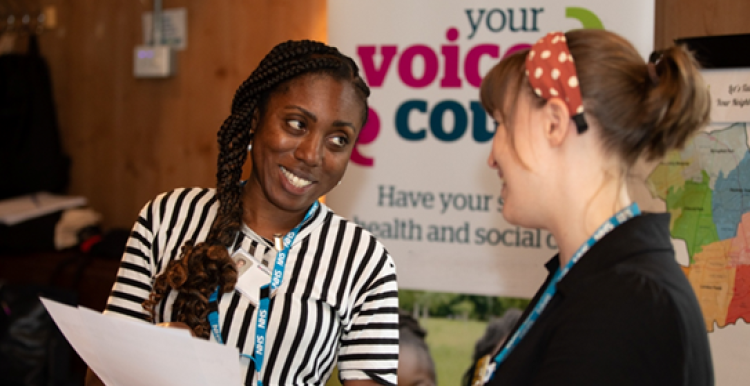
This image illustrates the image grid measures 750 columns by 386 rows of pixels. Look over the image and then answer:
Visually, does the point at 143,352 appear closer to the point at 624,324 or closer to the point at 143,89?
the point at 624,324

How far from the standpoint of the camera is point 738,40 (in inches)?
77.8

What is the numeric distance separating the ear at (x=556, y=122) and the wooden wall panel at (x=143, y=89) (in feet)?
6.90

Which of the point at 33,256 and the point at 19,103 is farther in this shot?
the point at 19,103

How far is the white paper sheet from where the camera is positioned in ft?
3.35

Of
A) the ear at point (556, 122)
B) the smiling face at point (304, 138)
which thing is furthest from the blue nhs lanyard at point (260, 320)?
the ear at point (556, 122)

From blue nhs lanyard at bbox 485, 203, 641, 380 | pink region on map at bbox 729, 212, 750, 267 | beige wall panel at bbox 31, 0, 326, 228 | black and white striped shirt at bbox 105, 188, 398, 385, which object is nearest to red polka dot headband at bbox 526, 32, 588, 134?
blue nhs lanyard at bbox 485, 203, 641, 380

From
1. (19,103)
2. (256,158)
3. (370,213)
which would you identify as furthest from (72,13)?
(256,158)

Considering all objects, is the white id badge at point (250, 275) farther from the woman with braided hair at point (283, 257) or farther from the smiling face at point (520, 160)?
the smiling face at point (520, 160)

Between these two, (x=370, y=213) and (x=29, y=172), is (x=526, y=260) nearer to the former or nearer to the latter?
(x=370, y=213)

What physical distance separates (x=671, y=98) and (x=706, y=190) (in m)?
1.34

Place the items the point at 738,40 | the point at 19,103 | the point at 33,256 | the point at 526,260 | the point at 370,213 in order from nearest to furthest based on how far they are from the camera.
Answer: the point at 738,40
the point at 526,260
the point at 370,213
the point at 33,256
the point at 19,103

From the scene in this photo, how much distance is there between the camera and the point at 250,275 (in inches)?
53.4

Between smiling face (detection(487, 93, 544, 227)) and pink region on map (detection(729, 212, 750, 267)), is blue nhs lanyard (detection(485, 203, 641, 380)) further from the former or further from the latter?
pink region on map (detection(729, 212, 750, 267))

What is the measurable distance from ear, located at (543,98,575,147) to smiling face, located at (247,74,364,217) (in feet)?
1.88
